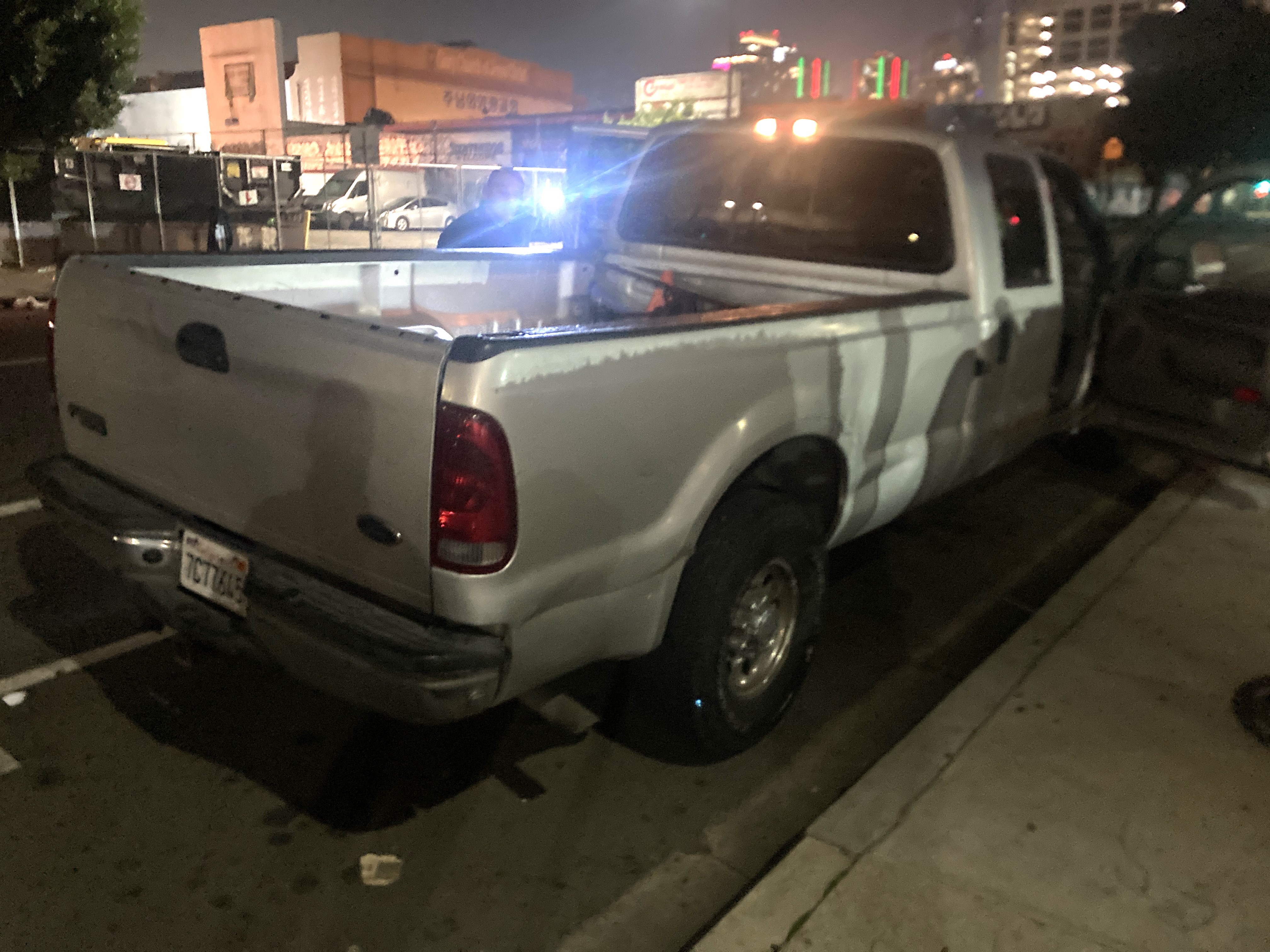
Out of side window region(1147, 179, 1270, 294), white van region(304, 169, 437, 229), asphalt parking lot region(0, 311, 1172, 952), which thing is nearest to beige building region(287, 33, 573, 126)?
white van region(304, 169, 437, 229)

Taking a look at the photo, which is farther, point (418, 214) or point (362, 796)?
point (418, 214)

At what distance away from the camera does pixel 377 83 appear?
149 feet

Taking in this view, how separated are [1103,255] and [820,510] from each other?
10.2 ft

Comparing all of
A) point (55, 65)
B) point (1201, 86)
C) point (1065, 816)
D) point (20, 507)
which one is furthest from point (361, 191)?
point (1065, 816)

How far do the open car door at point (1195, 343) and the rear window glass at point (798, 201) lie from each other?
1756 mm

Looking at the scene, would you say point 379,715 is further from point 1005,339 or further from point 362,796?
point 1005,339

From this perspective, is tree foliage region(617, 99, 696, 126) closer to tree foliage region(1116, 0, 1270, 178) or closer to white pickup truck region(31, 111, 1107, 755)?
tree foliage region(1116, 0, 1270, 178)

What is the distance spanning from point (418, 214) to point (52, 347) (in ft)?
70.9

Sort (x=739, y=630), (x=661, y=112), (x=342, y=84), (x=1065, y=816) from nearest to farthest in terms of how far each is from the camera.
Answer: (x=1065, y=816)
(x=739, y=630)
(x=342, y=84)
(x=661, y=112)

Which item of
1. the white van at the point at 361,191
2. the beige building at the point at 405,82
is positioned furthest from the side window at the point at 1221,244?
the beige building at the point at 405,82

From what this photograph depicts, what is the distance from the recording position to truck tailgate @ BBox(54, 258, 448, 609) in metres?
2.26

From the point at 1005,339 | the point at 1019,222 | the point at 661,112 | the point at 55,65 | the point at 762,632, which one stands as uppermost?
the point at 661,112

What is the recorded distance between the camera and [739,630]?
321 centimetres

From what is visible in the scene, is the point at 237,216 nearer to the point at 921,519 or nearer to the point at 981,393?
the point at 921,519
